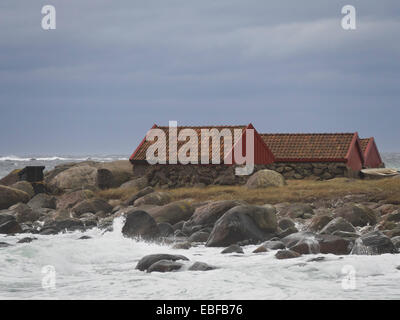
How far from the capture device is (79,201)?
25953mm

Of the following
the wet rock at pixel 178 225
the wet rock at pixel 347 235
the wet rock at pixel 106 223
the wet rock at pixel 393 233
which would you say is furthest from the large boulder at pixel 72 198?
the wet rock at pixel 393 233

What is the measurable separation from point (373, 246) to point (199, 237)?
482cm

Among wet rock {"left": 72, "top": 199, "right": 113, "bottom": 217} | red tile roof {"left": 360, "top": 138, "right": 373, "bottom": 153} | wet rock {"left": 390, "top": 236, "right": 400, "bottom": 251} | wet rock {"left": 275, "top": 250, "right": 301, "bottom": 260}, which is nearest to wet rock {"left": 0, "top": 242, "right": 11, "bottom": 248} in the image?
wet rock {"left": 72, "top": 199, "right": 113, "bottom": 217}

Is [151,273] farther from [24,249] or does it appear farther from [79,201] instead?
[79,201]

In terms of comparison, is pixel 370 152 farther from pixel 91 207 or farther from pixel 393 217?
pixel 91 207

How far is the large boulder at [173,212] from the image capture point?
20156mm

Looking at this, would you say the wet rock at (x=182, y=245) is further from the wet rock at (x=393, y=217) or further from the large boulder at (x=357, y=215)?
the wet rock at (x=393, y=217)

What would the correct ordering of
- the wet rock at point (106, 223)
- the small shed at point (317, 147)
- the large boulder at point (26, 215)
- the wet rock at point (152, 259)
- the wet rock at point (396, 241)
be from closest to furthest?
1. the wet rock at point (152, 259)
2. the wet rock at point (396, 241)
3. the wet rock at point (106, 223)
4. the large boulder at point (26, 215)
5. the small shed at point (317, 147)

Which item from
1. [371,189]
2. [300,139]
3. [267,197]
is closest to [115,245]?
[267,197]

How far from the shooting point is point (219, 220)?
1694 cm

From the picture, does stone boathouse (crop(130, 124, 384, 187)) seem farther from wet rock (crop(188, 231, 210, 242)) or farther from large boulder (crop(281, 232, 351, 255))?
large boulder (crop(281, 232, 351, 255))
